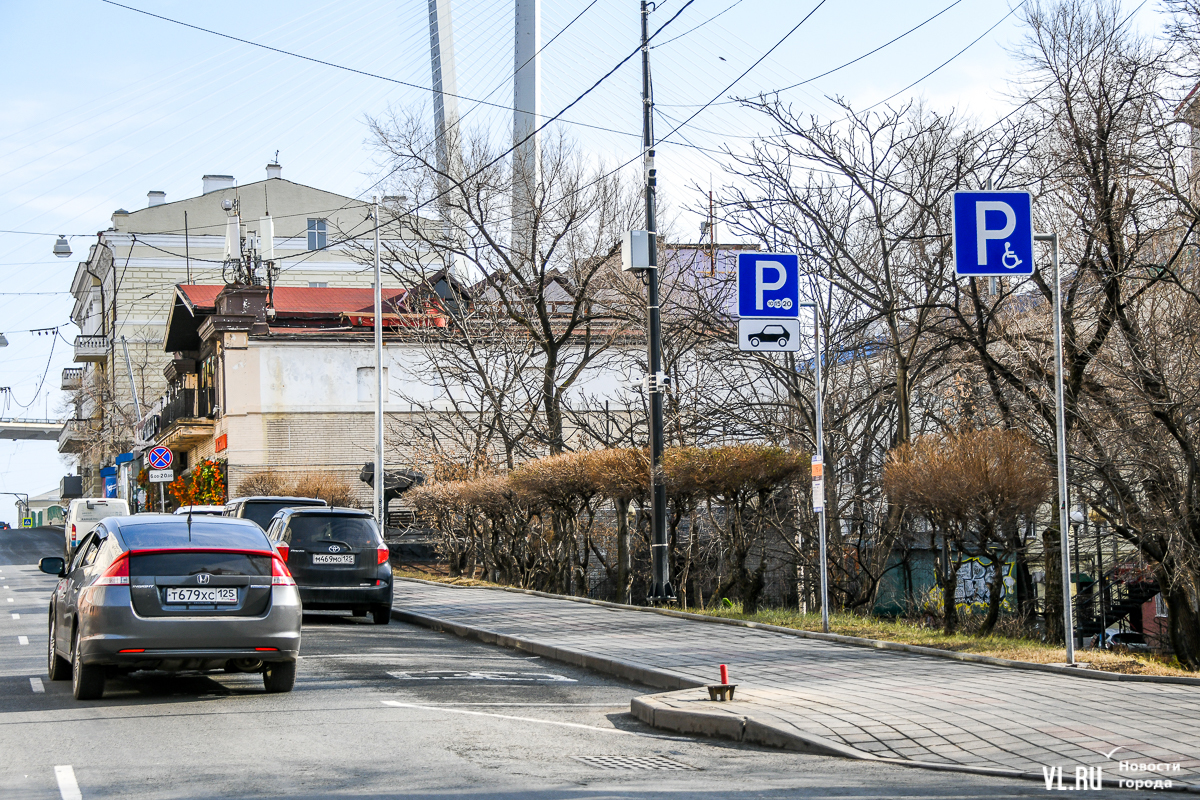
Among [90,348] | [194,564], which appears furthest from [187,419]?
[194,564]

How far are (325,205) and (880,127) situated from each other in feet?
174

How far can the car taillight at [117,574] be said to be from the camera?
32.8 feet

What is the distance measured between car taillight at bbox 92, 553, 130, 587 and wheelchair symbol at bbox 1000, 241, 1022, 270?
8.42 metres

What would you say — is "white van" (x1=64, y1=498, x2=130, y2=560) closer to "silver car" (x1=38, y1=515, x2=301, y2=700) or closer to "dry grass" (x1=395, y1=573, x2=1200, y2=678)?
"dry grass" (x1=395, y1=573, x2=1200, y2=678)

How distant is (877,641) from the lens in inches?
520

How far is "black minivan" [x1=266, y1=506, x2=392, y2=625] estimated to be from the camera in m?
17.9

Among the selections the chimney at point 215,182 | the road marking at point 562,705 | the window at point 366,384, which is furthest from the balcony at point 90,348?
the road marking at point 562,705

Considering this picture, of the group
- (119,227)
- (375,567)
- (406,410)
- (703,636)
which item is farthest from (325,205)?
(703,636)

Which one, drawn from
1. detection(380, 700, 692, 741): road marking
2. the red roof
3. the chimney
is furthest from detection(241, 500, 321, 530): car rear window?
the chimney

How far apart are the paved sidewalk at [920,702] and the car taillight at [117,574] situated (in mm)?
4351

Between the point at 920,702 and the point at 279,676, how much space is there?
17.3ft

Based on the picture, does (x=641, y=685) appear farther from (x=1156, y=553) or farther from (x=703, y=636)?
(x=1156, y=553)

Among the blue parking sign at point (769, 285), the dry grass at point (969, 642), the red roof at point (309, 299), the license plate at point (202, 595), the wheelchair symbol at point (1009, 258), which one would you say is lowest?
the dry grass at point (969, 642)

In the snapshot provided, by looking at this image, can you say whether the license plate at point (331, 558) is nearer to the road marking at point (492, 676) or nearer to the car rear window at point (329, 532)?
the car rear window at point (329, 532)
